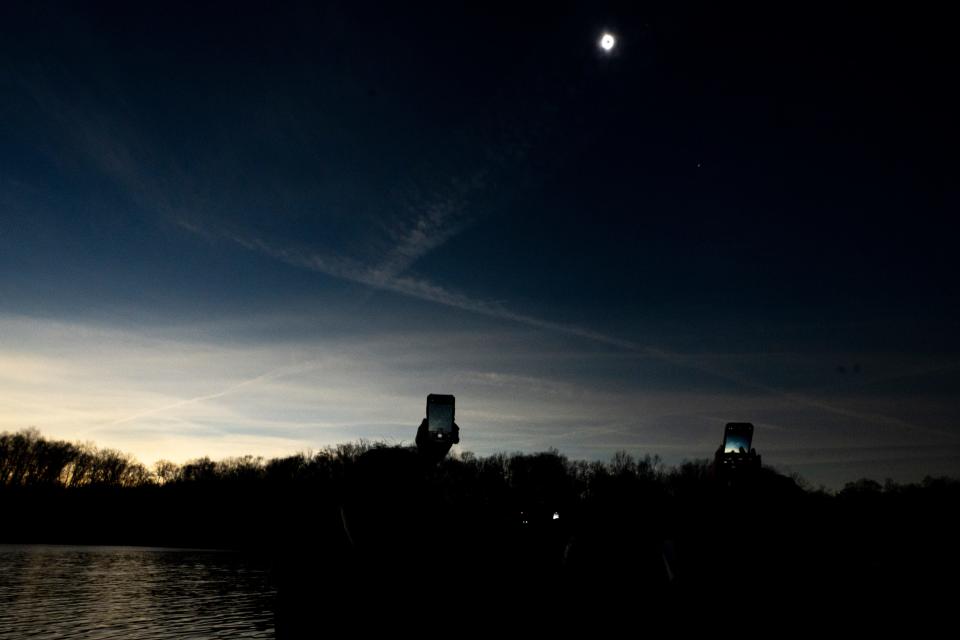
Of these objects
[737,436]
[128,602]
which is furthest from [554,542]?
[128,602]

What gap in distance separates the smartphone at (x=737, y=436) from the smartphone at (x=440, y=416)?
12605mm

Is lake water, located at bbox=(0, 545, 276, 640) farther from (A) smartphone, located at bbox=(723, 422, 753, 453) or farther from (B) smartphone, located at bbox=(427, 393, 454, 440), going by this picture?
(A) smartphone, located at bbox=(723, 422, 753, 453)

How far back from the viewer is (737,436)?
23.7 metres

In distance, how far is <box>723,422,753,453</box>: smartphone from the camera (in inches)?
924

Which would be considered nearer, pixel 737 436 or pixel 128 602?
pixel 737 436

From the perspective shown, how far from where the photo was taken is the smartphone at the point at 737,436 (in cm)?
2347

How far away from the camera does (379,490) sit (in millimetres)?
11883

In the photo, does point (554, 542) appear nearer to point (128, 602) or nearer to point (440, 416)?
point (440, 416)

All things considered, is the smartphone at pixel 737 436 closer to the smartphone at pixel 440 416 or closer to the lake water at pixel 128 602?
the smartphone at pixel 440 416

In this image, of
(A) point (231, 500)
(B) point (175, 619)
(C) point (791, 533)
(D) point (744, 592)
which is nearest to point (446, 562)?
(D) point (744, 592)

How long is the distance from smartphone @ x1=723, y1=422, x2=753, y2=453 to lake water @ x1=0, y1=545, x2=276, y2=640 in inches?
915

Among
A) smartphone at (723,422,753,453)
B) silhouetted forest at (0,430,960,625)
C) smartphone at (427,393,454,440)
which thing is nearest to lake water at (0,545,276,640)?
silhouetted forest at (0,430,960,625)

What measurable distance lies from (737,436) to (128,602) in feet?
127

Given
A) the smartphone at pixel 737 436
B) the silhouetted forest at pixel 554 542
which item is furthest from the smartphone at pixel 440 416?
the smartphone at pixel 737 436
